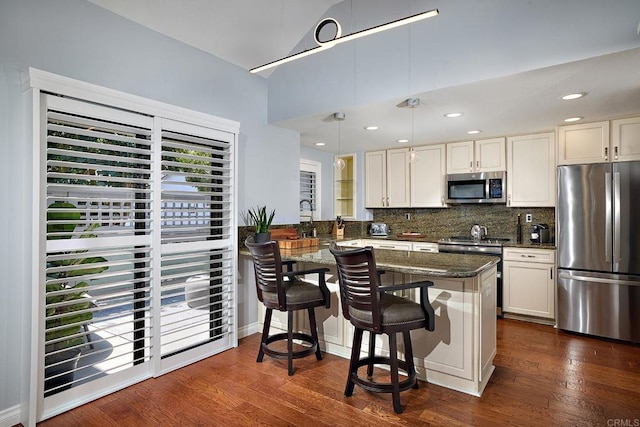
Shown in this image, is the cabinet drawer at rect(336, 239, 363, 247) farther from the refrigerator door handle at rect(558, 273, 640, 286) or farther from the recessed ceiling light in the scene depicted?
the recessed ceiling light

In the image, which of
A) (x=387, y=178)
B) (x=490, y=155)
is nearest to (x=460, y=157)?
(x=490, y=155)

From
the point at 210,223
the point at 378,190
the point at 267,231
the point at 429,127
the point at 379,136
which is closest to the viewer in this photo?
the point at 210,223

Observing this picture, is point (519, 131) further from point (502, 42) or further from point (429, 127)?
point (502, 42)

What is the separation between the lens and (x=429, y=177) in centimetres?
531

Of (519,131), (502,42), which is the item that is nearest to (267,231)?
(502,42)

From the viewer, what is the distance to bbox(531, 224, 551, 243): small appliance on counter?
14.5 feet

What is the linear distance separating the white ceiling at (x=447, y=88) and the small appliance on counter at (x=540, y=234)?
3.95 feet

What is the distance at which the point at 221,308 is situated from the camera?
11.5 feet

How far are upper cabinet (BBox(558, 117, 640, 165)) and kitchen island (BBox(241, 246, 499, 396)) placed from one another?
81.1 inches

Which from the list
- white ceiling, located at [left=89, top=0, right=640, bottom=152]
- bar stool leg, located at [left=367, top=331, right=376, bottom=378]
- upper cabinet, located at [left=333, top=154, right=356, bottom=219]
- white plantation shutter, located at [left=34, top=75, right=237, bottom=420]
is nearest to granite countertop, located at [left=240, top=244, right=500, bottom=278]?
bar stool leg, located at [left=367, top=331, right=376, bottom=378]

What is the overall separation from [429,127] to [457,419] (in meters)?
3.10

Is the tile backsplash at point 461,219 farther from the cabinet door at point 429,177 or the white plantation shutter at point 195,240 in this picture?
the white plantation shutter at point 195,240

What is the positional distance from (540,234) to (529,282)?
64 centimetres

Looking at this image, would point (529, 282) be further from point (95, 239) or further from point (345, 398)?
point (95, 239)
